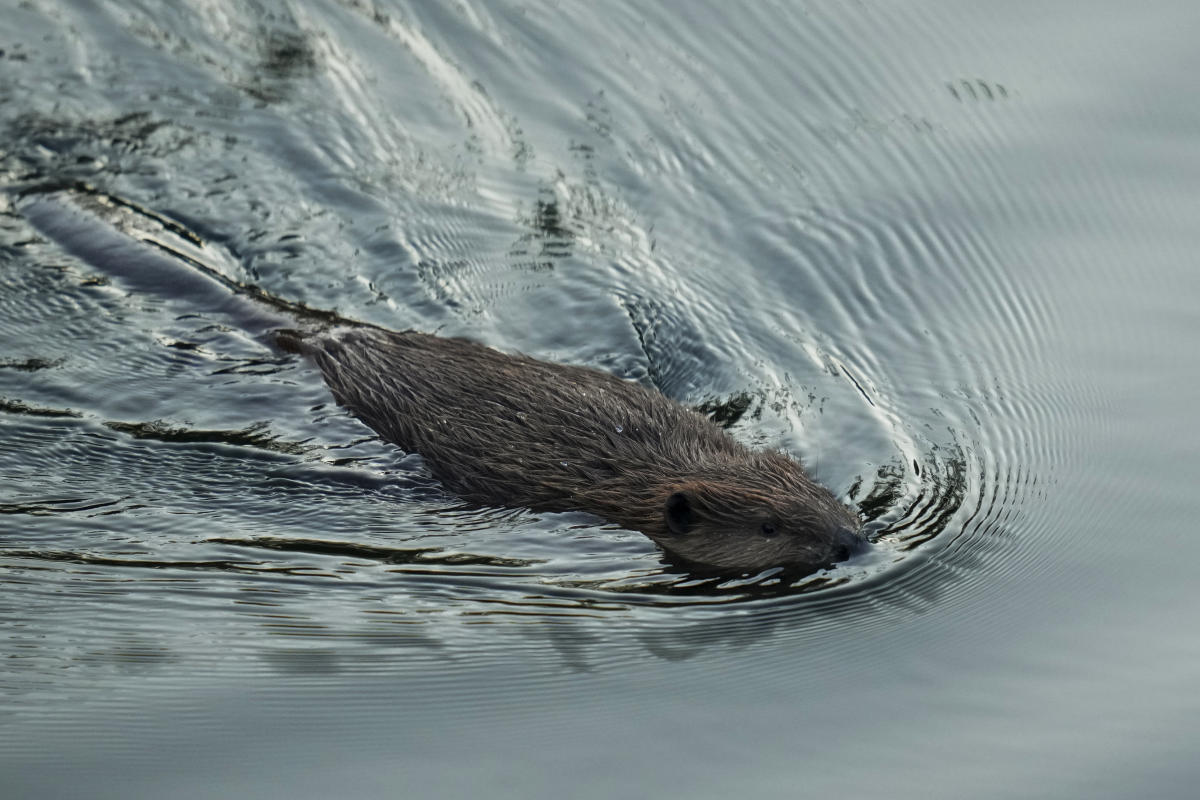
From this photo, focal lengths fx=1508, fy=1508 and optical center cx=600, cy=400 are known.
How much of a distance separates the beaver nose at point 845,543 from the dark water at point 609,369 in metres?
0.07

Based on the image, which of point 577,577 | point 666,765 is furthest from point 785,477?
point 666,765

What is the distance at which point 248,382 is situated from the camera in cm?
655

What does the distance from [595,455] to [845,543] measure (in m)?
1.04

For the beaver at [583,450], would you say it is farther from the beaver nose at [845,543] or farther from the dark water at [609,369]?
the dark water at [609,369]

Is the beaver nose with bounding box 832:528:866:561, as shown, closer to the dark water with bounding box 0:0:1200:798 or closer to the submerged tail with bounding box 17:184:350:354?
the dark water with bounding box 0:0:1200:798

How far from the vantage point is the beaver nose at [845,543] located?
514cm

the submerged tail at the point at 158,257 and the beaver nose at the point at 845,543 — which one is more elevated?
the beaver nose at the point at 845,543

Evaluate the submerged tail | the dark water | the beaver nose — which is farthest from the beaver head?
the submerged tail

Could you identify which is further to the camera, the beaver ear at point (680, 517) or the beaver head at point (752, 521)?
the beaver ear at point (680, 517)

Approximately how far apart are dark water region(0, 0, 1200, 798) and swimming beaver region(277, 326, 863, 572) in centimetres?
14

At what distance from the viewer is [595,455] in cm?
566

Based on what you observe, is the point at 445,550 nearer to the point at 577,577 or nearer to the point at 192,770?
the point at 577,577

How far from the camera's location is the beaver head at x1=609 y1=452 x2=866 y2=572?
5.18 metres

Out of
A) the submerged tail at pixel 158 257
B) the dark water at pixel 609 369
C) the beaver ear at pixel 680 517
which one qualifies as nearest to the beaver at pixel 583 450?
the beaver ear at pixel 680 517
